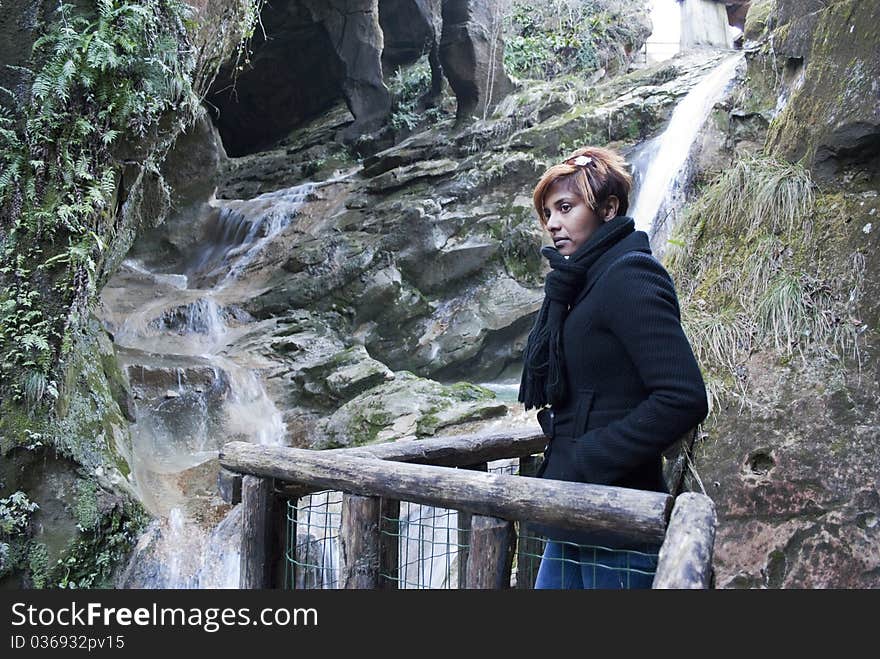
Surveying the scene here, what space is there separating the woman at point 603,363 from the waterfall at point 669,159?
841 centimetres

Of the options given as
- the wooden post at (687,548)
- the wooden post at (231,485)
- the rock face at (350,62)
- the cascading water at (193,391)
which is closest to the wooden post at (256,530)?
the wooden post at (231,485)

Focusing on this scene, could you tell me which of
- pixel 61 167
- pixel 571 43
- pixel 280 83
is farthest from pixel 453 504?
pixel 280 83

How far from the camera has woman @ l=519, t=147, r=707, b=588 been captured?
1.96 metres

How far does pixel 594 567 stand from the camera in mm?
2143

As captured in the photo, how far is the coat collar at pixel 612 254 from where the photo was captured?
2.15 meters

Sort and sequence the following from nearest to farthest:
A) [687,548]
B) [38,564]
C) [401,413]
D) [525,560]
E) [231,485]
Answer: [687,548] < [525,560] < [231,485] < [38,564] < [401,413]

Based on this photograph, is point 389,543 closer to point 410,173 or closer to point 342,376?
point 342,376

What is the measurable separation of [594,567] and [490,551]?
0.38 metres

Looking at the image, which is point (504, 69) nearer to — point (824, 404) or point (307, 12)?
point (307, 12)

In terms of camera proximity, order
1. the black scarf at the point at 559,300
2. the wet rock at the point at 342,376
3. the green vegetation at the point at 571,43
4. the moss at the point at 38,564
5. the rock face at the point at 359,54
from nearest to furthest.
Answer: the black scarf at the point at 559,300 → the moss at the point at 38,564 → the wet rock at the point at 342,376 → the green vegetation at the point at 571,43 → the rock face at the point at 359,54

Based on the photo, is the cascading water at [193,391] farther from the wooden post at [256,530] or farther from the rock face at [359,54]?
the rock face at [359,54]

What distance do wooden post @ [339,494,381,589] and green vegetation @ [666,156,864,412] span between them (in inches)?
106

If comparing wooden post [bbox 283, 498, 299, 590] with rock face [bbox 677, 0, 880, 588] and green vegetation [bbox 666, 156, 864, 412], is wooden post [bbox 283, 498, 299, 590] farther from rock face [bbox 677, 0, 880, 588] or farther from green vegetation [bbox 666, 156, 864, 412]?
green vegetation [bbox 666, 156, 864, 412]

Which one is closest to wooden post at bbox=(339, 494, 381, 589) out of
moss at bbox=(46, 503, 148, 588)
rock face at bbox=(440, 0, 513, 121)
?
moss at bbox=(46, 503, 148, 588)
